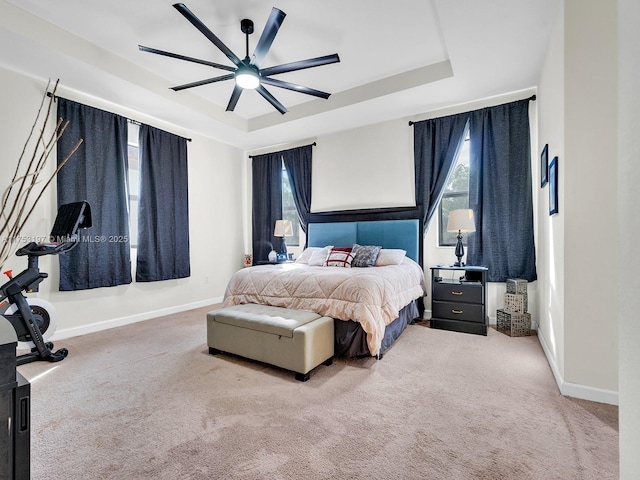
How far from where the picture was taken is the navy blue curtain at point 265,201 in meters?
5.74

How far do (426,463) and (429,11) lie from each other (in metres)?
3.31

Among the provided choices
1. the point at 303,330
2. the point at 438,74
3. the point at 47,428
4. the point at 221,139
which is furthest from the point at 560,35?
the point at 221,139

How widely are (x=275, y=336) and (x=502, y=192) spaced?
321cm

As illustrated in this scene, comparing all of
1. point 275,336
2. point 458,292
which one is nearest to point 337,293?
point 275,336

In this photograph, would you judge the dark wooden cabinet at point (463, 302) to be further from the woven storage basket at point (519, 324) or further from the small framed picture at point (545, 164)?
the small framed picture at point (545, 164)

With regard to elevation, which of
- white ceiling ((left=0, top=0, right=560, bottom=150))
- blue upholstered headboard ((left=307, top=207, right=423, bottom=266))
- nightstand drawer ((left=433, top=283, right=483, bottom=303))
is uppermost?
white ceiling ((left=0, top=0, right=560, bottom=150))

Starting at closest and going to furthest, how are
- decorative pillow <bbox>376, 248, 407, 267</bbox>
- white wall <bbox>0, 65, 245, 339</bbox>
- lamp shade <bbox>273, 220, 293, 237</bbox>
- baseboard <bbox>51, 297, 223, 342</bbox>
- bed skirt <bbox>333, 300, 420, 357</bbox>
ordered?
bed skirt <bbox>333, 300, 420, 357</bbox> → white wall <bbox>0, 65, 245, 339</bbox> → baseboard <bbox>51, 297, 223, 342</bbox> → decorative pillow <bbox>376, 248, 407, 267</bbox> → lamp shade <bbox>273, 220, 293, 237</bbox>

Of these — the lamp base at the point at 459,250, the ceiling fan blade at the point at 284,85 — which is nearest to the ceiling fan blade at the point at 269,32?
the ceiling fan blade at the point at 284,85

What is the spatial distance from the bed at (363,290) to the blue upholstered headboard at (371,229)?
1cm

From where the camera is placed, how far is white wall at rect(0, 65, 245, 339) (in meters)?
3.27

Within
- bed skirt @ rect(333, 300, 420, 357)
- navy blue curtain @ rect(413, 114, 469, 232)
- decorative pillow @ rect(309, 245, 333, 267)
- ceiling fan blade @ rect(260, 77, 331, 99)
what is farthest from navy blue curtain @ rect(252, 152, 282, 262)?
bed skirt @ rect(333, 300, 420, 357)

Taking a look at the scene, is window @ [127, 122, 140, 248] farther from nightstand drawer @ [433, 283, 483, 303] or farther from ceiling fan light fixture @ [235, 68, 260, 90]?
nightstand drawer @ [433, 283, 483, 303]

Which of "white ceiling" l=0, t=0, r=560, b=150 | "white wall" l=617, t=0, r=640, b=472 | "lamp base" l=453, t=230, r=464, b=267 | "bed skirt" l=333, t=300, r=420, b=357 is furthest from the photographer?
"lamp base" l=453, t=230, r=464, b=267

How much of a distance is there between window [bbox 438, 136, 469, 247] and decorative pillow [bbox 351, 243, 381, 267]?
998 millimetres
